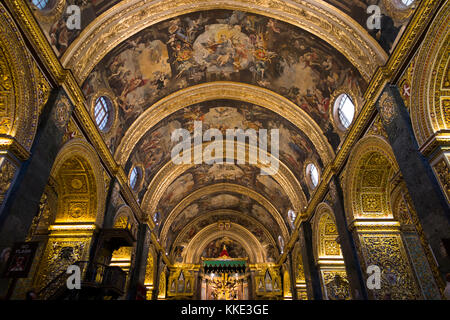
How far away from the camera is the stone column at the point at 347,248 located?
10.9 metres

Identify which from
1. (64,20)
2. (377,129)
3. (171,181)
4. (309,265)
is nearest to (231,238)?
(171,181)

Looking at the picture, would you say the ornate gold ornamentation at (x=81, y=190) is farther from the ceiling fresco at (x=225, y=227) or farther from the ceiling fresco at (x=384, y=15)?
the ceiling fresco at (x=225, y=227)

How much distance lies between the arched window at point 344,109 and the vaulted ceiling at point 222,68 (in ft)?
1.13

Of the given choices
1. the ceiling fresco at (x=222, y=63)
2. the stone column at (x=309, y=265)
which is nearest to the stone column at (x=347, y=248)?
the ceiling fresco at (x=222, y=63)

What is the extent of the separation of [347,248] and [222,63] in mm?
10672

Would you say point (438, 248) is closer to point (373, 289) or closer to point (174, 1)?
point (373, 289)

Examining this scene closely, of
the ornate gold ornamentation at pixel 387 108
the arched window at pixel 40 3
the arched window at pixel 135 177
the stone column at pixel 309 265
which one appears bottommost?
the stone column at pixel 309 265

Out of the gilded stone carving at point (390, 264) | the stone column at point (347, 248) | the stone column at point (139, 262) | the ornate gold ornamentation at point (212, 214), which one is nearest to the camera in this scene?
the gilded stone carving at point (390, 264)

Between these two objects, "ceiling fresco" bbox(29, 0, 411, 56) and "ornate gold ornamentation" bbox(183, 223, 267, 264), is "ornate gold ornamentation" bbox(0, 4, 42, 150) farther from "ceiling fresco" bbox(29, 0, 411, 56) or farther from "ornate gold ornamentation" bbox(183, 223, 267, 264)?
"ornate gold ornamentation" bbox(183, 223, 267, 264)

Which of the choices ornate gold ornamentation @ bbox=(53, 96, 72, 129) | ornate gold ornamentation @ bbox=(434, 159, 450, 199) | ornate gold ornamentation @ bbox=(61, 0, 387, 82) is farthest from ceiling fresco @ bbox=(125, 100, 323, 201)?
ornate gold ornamentation @ bbox=(434, 159, 450, 199)

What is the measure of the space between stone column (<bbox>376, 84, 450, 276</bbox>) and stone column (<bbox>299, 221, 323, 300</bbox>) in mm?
9861

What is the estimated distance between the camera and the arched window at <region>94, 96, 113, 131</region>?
12.7 metres

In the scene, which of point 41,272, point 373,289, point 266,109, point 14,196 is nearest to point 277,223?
point 266,109

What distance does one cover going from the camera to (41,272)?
10750 millimetres
